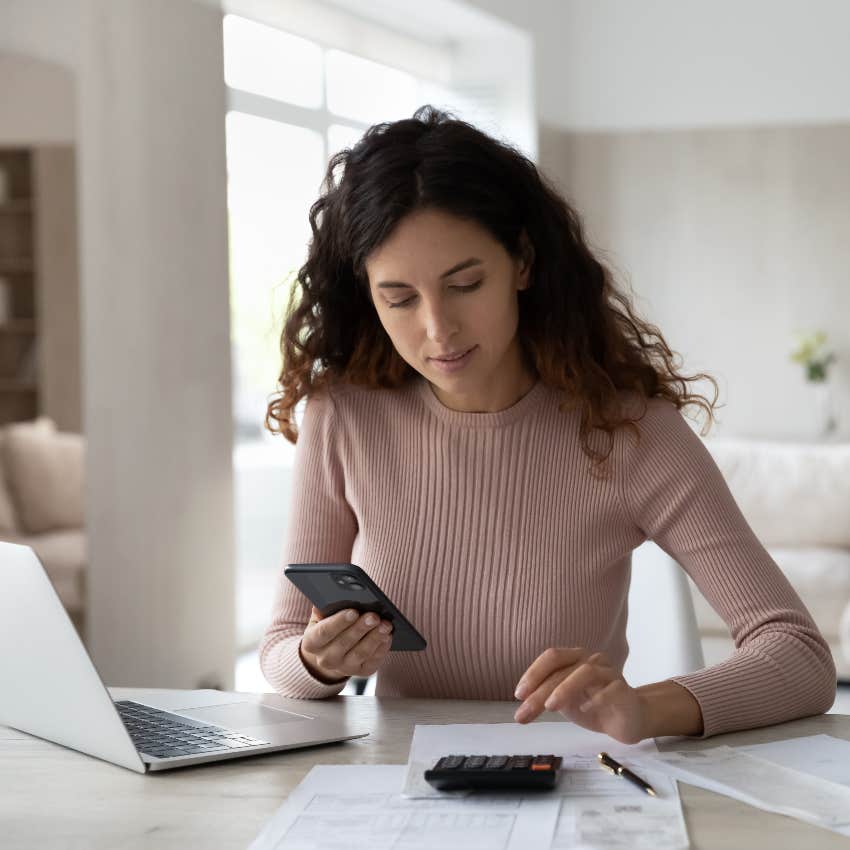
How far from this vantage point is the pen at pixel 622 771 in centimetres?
118

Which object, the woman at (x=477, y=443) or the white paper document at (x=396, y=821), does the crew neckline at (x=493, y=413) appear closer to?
the woman at (x=477, y=443)

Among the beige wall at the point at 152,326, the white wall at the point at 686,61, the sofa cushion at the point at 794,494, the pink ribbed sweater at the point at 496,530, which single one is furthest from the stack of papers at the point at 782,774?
Answer: the white wall at the point at 686,61

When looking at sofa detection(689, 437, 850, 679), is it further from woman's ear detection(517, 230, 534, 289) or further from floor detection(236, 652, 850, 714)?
woman's ear detection(517, 230, 534, 289)

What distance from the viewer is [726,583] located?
1.62m

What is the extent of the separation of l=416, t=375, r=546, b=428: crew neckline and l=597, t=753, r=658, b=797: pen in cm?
66

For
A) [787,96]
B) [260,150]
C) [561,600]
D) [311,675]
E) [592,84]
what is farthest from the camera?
[592,84]

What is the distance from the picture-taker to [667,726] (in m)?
1.36

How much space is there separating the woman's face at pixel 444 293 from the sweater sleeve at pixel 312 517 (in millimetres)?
230

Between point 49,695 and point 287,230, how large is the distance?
13.7ft

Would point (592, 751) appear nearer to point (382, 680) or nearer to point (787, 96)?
point (382, 680)

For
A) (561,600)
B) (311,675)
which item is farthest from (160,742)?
(561,600)

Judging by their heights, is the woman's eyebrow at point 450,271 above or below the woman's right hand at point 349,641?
above

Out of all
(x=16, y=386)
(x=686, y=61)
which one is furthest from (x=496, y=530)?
(x=686, y=61)

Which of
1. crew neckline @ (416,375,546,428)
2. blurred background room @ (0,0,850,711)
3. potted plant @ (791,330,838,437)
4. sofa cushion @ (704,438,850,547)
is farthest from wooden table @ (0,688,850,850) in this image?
potted plant @ (791,330,838,437)
